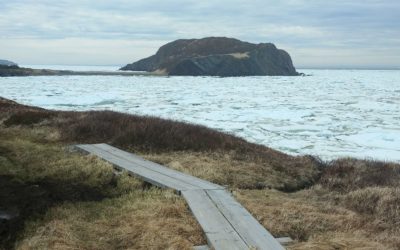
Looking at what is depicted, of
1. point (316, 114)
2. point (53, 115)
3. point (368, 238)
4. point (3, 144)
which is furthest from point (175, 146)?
point (316, 114)

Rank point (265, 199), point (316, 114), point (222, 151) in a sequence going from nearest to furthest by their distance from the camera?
point (265, 199) → point (222, 151) → point (316, 114)

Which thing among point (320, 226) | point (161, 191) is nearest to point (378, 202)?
point (320, 226)

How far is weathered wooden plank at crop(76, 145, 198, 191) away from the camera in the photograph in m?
9.72

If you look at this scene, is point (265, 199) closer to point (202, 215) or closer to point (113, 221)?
point (202, 215)

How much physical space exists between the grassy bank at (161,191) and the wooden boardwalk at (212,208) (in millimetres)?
244

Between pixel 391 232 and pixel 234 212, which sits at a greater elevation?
pixel 234 212

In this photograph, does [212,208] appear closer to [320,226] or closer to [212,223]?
[212,223]

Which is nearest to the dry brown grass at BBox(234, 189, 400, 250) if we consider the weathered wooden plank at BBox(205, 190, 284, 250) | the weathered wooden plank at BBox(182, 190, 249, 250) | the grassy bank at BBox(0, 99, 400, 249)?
the grassy bank at BBox(0, 99, 400, 249)

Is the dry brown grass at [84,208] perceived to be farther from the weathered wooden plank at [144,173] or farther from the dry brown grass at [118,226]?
the weathered wooden plank at [144,173]

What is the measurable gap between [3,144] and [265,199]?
8150 mm

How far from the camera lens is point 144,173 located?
35.2 feet

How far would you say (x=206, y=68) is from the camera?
164750mm

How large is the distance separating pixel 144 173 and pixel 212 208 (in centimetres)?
297

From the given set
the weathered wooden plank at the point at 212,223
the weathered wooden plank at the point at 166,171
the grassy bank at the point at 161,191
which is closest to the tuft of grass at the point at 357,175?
the grassy bank at the point at 161,191
